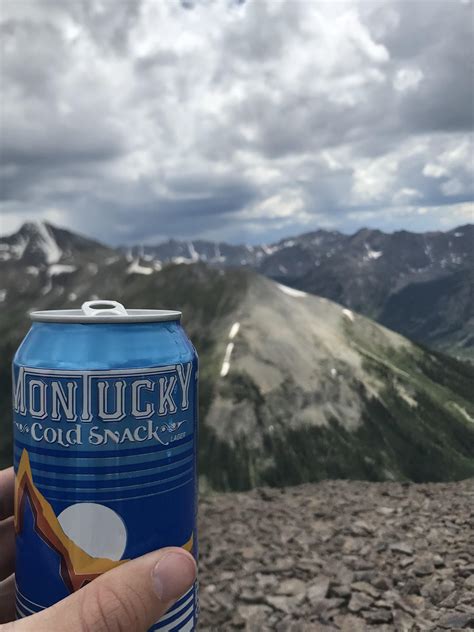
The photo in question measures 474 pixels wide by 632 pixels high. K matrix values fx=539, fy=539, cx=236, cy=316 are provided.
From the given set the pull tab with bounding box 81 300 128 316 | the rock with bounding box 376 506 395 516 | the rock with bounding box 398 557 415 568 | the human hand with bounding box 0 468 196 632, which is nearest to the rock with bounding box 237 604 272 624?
the rock with bounding box 398 557 415 568

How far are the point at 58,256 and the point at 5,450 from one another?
111 meters

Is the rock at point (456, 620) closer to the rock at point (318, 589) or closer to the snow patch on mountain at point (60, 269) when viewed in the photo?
the rock at point (318, 589)

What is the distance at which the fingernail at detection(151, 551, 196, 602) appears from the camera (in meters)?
2.83

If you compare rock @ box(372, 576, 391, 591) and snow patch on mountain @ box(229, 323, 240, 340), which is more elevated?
rock @ box(372, 576, 391, 591)

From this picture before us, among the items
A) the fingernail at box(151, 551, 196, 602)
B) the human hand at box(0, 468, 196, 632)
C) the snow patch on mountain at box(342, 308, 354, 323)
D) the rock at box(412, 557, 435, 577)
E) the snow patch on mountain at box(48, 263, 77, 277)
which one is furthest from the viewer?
the snow patch on mountain at box(48, 263, 77, 277)

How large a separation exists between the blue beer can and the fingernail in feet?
0.36

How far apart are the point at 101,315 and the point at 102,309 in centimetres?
19

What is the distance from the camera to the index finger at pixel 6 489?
12.4 feet

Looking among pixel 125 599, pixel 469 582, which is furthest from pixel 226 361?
pixel 125 599

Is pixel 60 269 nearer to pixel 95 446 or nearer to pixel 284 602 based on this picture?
pixel 284 602

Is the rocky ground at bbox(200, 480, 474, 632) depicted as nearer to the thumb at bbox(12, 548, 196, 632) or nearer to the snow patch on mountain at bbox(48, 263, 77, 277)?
the thumb at bbox(12, 548, 196, 632)

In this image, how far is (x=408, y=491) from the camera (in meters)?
10.3

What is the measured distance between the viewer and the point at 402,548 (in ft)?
24.1

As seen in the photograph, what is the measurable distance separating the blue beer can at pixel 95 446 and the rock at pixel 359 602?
12.0 feet
